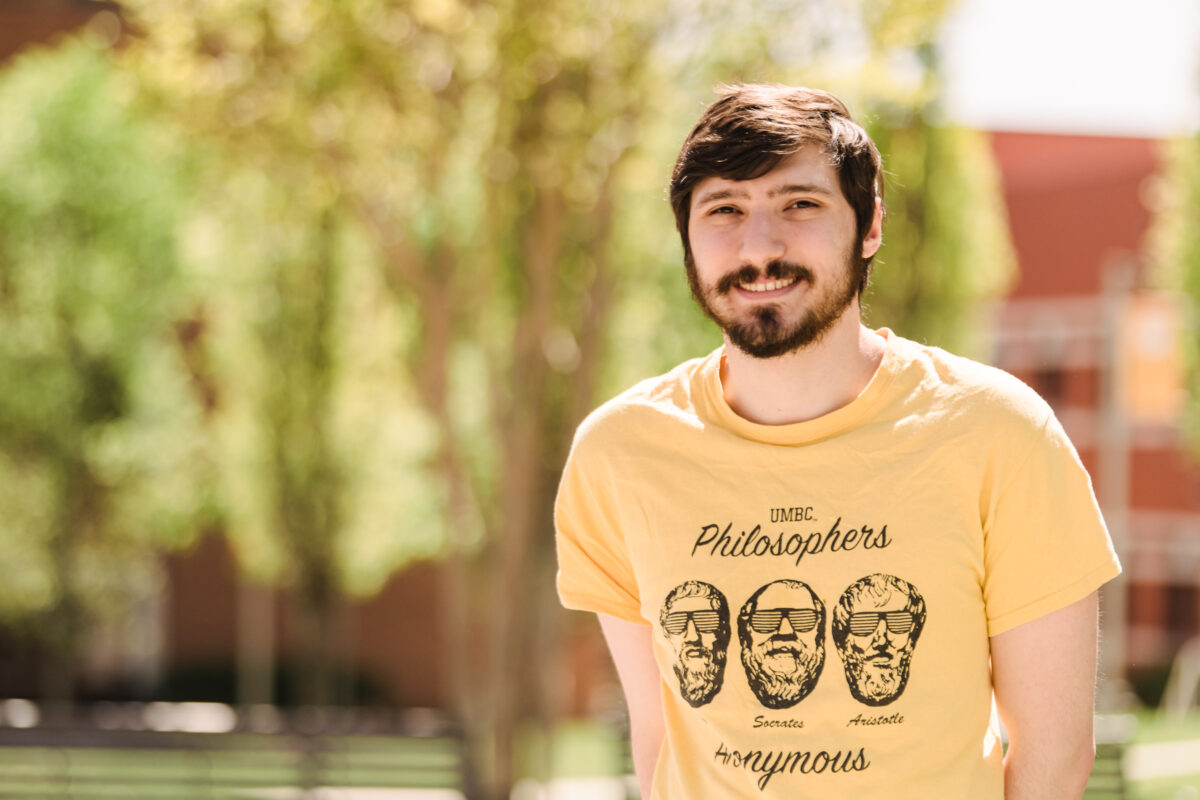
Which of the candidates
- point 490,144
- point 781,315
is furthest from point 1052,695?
point 490,144

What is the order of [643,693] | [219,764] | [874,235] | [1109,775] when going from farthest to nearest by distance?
[219,764] → [1109,775] → [643,693] → [874,235]

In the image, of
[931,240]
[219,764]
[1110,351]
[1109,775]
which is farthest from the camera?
[1110,351]

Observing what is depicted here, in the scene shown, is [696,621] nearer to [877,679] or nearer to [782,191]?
[877,679]

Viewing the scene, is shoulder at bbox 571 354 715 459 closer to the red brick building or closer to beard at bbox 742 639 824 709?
beard at bbox 742 639 824 709

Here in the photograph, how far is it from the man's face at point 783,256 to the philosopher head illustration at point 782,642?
1.08 feet

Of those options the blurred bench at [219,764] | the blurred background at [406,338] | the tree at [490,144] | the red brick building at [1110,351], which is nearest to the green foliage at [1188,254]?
the blurred background at [406,338]

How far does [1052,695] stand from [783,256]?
2.20 feet

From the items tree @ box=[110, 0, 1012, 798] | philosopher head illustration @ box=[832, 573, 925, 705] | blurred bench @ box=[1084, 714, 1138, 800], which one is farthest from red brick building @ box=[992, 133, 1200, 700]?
philosopher head illustration @ box=[832, 573, 925, 705]

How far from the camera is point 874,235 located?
2.12 meters

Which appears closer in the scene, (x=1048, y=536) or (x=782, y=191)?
(x=1048, y=536)

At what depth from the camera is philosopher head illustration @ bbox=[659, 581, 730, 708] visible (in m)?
1.99

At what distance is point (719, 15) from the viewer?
8.02 m

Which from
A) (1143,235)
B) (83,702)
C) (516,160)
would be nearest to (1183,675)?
(1143,235)

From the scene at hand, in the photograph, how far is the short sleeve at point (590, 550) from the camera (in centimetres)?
222
